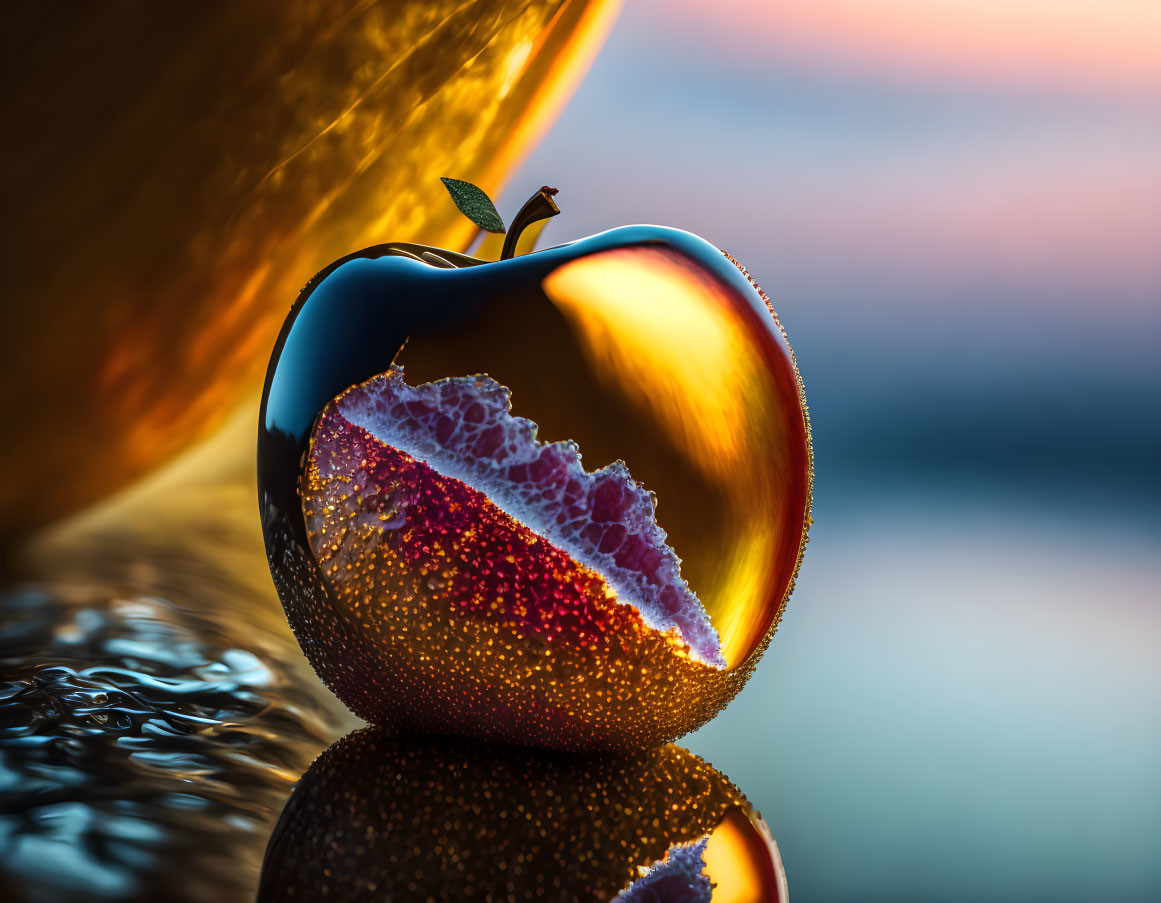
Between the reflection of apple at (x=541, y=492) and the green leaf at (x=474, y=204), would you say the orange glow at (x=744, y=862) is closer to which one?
the reflection of apple at (x=541, y=492)

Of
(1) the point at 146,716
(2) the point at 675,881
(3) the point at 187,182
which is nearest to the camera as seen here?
(2) the point at 675,881

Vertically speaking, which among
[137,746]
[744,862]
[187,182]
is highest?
[187,182]

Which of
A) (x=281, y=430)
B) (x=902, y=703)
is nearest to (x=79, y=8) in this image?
(x=281, y=430)

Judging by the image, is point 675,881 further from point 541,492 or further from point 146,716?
point 146,716

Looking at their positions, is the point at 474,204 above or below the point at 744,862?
above

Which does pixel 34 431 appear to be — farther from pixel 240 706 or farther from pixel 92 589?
pixel 240 706

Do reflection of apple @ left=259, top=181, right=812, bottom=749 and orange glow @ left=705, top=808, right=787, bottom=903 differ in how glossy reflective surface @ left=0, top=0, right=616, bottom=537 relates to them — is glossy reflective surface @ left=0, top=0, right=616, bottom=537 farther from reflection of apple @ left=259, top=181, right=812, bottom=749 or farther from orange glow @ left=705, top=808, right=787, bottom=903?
orange glow @ left=705, top=808, right=787, bottom=903

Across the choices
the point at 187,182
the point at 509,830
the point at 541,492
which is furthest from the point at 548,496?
the point at 187,182

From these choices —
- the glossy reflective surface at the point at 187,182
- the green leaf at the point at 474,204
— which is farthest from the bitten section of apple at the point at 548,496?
the glossy reflective surface at the point at 187,182
